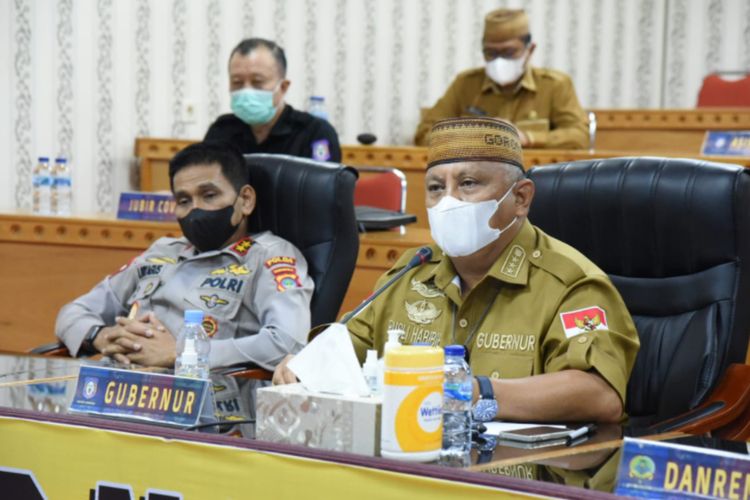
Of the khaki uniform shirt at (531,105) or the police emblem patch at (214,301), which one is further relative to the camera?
the khaki uniform shirt at (531,105)

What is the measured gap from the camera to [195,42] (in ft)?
18.8

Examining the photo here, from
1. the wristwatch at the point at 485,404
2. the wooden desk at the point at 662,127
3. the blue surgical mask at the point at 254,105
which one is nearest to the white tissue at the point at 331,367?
the wristwatch at the point at 485,404

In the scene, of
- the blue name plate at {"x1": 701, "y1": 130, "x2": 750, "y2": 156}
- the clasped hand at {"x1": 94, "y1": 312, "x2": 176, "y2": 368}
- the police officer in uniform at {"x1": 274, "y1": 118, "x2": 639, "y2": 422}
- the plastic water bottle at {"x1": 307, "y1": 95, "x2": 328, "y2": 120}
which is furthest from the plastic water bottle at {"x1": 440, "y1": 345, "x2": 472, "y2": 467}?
the plastic water bottle at {"x1": 307, "y1": 95, "x2": 328, "y2": 120}

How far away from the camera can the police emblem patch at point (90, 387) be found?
67.0 inches

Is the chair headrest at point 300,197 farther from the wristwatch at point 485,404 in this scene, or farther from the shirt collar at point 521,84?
the shirt collar at point 521,84

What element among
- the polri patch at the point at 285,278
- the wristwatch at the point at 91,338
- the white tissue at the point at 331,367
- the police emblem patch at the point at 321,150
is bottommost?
the wristwatch at the point at 91,338

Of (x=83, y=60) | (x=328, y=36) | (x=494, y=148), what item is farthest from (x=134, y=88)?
(x=494, y=148)

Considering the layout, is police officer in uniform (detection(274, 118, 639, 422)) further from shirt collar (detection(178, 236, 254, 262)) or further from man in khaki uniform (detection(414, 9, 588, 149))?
man in khaki uniform (detection(414, 9, 588, 149))

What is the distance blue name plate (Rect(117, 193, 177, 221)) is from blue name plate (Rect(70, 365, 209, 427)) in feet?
7.23

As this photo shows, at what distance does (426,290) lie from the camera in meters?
2.14

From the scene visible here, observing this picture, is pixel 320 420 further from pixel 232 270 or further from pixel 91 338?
pixel 91 338

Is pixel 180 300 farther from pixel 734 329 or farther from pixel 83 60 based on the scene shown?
pixel 83 60

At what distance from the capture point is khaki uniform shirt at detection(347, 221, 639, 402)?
6.23 ft

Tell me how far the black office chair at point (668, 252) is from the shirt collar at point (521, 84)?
323 centimetres
